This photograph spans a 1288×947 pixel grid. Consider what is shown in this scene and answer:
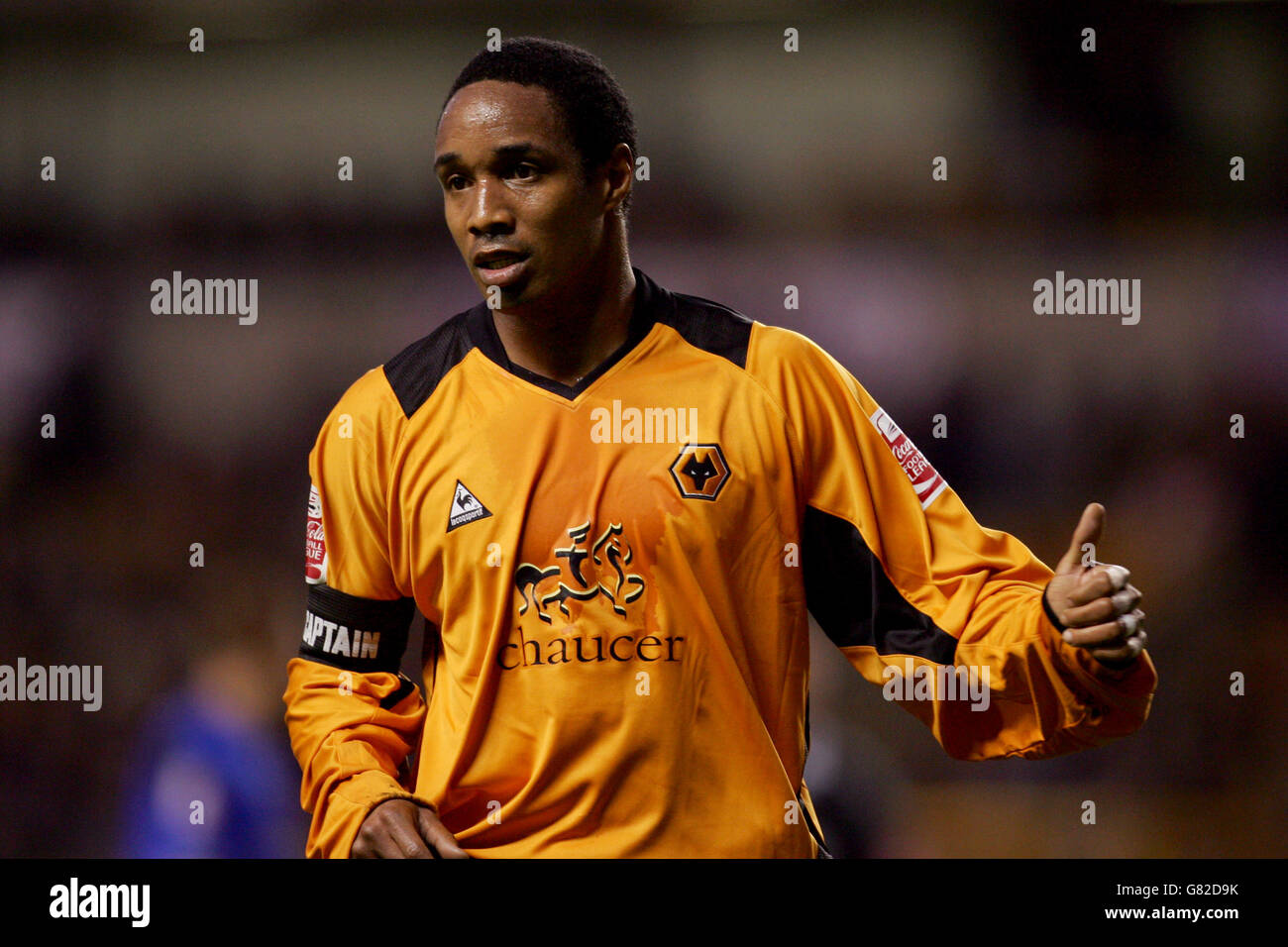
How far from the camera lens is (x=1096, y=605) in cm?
151

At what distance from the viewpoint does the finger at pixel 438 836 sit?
1615 mm

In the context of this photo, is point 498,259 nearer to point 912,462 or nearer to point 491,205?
point 491,205

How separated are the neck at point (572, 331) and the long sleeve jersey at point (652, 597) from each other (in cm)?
2

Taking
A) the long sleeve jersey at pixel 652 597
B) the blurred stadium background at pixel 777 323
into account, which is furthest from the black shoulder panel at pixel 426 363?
the blurred stadium background at pixel 777 323

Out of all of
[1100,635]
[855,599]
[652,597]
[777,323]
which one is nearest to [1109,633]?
[1100,635]

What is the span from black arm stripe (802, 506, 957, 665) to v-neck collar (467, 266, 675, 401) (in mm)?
365

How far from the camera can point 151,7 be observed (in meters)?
2.26

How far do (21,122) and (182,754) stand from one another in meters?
1.23

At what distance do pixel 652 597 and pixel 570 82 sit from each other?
745 millimetres

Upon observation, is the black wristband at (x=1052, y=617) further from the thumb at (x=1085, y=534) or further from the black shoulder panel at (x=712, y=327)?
the black shoulder panel at (x=712, y=327)

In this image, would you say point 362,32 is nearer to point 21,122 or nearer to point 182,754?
point 21,122

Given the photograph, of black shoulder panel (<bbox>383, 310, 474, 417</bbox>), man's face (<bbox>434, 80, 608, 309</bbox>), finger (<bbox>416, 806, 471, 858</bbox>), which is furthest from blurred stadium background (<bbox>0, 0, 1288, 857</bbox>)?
finger (<bbox>416, 806, 471, 858</bbox>)

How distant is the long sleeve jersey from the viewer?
1663 mm
